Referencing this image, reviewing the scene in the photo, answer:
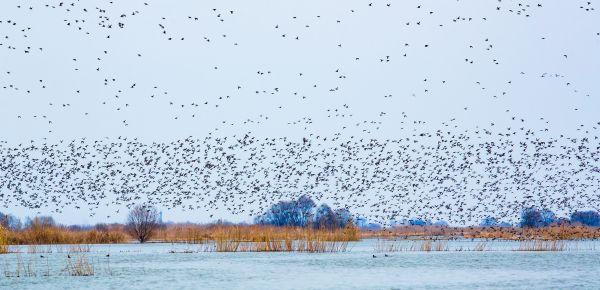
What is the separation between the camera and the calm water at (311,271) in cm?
2955

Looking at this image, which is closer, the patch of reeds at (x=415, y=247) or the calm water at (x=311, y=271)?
the calm water at (x=311, y=271)

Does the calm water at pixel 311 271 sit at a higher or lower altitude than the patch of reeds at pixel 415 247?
lower

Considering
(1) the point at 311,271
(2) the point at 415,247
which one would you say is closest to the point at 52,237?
(2) the point at 415,247

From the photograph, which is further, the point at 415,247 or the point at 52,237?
the point at 415,247

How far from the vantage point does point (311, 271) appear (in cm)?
3553

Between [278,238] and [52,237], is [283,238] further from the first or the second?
[52,237]

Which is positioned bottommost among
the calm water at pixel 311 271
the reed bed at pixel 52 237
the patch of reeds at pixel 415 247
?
the calm water at pixel 311 271

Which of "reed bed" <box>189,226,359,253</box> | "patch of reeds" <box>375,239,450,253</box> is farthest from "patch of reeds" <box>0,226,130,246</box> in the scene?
"patch of reeds" <box>375,239,450,253</box>

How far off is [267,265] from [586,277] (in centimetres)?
1409

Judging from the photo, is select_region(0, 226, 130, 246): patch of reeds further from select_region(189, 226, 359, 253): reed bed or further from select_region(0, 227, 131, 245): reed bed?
select_region(189, 226, 359, 253): reed bed

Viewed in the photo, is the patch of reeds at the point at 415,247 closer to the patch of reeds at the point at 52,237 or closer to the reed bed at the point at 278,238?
the reed bed at the point at 278,238

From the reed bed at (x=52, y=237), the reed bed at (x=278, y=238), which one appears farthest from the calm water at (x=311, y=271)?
the reed bed at (x=52, y=237)

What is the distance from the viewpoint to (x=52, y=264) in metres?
39.0

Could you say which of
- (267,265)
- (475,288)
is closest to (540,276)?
(475,288)
